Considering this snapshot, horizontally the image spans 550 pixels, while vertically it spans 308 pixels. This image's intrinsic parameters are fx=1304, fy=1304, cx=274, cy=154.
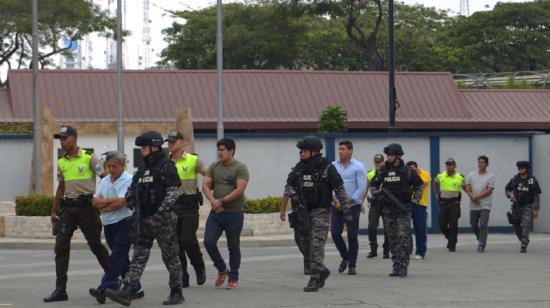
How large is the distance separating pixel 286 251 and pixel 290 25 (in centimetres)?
5021

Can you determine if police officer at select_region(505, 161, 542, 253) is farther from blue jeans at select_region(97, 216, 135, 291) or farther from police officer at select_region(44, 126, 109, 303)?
blue jeans at select_region(97, 216, 135, 291)

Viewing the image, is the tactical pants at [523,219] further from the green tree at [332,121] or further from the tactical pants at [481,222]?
the green tree at [332,121]

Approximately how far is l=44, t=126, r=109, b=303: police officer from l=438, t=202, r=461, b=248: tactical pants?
11012 mm

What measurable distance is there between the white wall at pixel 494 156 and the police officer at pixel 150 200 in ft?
62.0

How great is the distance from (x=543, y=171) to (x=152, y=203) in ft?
66.8

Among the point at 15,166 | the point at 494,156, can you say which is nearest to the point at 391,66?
the point at 494,156

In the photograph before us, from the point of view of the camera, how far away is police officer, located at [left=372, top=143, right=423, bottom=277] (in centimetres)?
1775

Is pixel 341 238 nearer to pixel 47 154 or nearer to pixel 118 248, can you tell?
pixel 118 248

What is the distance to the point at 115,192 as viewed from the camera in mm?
14070

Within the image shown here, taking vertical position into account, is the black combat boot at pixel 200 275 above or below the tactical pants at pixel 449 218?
below

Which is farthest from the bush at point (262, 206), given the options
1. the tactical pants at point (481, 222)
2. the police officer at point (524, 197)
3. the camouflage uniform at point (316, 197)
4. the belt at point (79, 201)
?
the belt at point (79, 201)

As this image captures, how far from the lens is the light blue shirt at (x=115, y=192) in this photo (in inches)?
553

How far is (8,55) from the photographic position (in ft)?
226

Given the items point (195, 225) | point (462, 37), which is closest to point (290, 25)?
point (462, 37)
